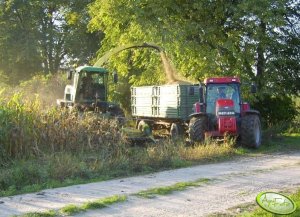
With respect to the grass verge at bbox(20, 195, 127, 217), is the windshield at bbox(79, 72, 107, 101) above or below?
above

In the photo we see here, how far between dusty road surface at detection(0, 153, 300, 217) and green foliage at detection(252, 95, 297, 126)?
1308cm

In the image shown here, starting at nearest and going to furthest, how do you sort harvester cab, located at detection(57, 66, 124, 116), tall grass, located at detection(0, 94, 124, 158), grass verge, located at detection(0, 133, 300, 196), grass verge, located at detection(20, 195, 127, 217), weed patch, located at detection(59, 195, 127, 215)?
grass verge, located at detection(20, 195, 127, 217), weed patch, located at detection(59, 195, 127, 215), grass verge, located at detection(0, 133, 300, 196), tall grass, located at detection(0, 94, 124, 158), harvester cab, located at detection(57, 66, 124, 116)

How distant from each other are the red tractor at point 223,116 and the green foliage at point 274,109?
809 cm

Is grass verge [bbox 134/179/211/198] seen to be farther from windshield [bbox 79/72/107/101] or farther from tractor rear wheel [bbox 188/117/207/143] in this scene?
windshield [bbox 79/72/107/101]

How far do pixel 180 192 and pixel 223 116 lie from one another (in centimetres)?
789

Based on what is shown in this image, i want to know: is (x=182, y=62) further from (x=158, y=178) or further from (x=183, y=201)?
(x=183, y=201)

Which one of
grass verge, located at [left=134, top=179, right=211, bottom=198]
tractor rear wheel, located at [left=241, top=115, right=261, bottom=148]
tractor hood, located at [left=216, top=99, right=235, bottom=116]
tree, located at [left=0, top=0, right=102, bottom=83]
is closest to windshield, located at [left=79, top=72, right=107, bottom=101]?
tractor hood, located at [left=216, top=99, right=235, bottom=116]

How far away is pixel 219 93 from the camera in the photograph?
1809 centimetres

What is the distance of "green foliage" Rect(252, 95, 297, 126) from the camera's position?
2600 cm

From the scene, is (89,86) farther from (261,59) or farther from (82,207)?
(82,207)

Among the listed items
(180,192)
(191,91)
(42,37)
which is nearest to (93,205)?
(180,192)

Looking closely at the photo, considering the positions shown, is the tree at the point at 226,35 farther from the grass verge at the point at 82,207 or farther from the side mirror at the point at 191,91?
the grass verge at the point at 82,207

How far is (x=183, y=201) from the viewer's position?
8.69 meters

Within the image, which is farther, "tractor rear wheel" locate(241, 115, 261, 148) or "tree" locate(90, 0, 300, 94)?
"tree" locate(90, 0, 300, 94)
